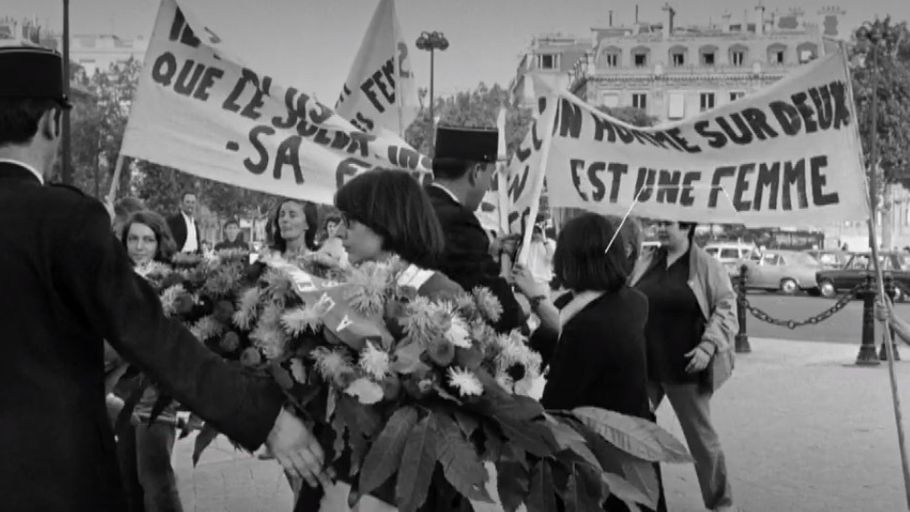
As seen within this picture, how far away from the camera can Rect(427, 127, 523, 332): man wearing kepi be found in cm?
420

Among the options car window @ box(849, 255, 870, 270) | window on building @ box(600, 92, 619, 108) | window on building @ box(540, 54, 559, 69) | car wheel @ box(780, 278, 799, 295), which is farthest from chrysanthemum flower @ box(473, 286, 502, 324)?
window on building @ box(540, 54, 559, 69)

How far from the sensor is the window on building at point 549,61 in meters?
126

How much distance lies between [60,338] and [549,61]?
12638 centimetres

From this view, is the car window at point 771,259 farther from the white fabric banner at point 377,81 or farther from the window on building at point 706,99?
the window on building at point 706,99

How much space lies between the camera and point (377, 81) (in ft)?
26.9

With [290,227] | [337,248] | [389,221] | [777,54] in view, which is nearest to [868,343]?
[290,227]

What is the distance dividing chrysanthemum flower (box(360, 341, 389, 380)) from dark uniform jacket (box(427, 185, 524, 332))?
1213 mm

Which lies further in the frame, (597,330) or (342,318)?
(597,330)

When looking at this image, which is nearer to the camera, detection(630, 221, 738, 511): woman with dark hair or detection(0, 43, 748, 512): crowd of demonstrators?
detection(0, 43, 748, 512): crowd of demonstrators

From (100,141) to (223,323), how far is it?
147 ft

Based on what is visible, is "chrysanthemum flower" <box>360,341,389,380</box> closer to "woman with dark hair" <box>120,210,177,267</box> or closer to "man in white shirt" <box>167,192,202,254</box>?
"woman with dark hair" <box>120,210,177,267</box>

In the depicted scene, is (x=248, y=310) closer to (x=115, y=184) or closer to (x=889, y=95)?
(x=115, y=184)

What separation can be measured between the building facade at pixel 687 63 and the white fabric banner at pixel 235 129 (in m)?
94.7

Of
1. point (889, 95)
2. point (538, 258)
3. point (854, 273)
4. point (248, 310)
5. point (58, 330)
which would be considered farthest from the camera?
point (889, 95)
